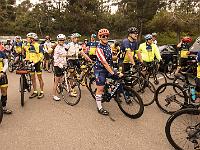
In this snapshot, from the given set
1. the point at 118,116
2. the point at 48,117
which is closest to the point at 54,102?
the point at 48,117

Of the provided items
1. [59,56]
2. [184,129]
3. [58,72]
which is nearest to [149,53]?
[59,56]

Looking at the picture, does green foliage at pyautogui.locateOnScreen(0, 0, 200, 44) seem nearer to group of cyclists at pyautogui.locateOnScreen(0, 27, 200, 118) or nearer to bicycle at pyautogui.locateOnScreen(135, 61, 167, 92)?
group of cyclists at pyautogui.locateOnScreen(0, 27, 200, 118)

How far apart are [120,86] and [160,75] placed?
319cm

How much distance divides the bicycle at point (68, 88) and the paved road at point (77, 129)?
216mm

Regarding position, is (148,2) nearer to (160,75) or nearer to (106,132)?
(160,75)

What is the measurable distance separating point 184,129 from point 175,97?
61.0 inches

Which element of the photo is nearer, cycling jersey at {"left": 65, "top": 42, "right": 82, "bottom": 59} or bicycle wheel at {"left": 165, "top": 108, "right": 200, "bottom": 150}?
bicycle wheel at {"left": 165, "top": 108, "right": 200, "bottom": 150}

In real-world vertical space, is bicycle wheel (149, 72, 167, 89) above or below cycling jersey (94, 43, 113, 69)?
below

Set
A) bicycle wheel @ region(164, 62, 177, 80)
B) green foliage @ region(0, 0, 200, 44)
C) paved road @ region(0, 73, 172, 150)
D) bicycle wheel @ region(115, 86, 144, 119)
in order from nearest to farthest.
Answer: paved road @ region(0, 73, 172, 150), bicycle wheel @ region(115, 86, 144, 119), bicycle wheel @ region(164, 62, 177, 80), green foliage @ region(0, 0, 200, 44)

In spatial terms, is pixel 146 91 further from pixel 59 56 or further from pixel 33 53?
pixel 33 53

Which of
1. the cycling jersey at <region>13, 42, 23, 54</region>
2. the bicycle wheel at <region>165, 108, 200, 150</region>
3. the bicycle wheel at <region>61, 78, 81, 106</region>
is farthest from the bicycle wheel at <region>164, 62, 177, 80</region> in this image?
the cycling jersey at <region>13, 42, 23, 54</region>

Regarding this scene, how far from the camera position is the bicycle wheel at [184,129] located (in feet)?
16.2

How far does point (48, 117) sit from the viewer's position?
7.25 meters

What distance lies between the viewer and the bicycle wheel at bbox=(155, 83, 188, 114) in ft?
21.6
